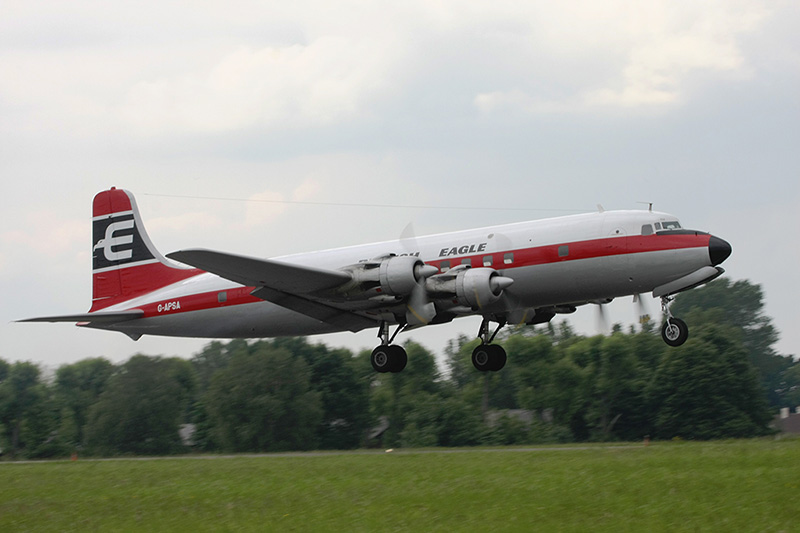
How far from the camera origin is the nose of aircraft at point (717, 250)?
21.3 meters

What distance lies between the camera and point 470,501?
56.4 ft

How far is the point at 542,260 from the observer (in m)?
22.3

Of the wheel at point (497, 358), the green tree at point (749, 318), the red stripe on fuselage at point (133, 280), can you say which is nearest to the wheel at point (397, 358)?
the wheel at point (497, 358)

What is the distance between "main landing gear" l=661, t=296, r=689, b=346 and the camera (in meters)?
21.9

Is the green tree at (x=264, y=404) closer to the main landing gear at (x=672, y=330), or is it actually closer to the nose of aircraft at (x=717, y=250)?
the main landing gear at (x=672, y=330)

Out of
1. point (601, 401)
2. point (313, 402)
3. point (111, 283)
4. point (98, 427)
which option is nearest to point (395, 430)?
point (313, 402)

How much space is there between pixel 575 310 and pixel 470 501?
30.0 ft

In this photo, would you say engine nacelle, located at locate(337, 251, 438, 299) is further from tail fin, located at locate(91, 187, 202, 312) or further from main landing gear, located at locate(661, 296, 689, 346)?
tail fin, located at locate(91, 187, 202, 312)

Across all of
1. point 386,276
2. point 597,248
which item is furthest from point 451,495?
point 597,248

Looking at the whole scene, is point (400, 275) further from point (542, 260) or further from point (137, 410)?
point (137, 410)

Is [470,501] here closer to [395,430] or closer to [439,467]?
[439,467]

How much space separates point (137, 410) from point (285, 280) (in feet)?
105

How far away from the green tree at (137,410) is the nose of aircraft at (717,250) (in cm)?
3736

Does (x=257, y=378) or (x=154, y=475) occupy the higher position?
(x=257, y=378)
